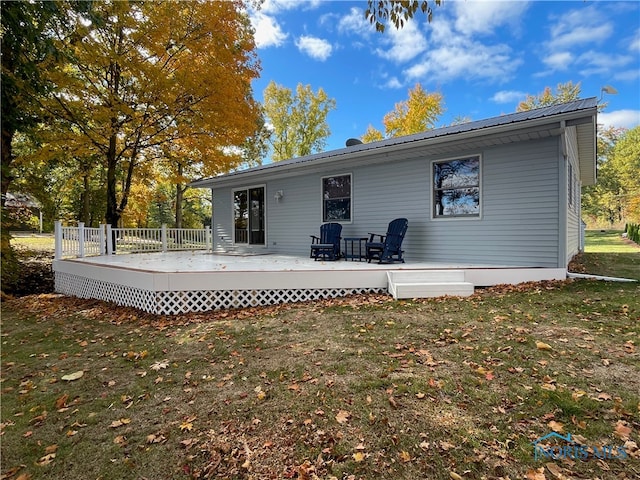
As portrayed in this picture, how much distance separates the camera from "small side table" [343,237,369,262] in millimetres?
7875

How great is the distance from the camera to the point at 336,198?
8656 millimetres

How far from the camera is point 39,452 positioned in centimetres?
225

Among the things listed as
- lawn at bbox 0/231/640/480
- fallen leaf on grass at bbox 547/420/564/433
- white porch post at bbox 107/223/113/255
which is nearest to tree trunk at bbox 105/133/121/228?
white porch post at bbox 107/223/113/255

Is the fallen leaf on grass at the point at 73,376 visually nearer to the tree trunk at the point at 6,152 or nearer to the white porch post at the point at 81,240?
the white porch post at the point at 81,240

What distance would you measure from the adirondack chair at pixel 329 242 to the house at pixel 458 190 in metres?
0.46

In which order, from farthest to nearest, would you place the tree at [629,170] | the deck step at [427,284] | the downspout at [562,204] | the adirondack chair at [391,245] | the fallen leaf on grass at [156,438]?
the tree at [629,170] → the adirondack chair at [391,245] → the downspout at [562,204] → the deck step at [427,284] → the fallen leaf on grass at [156,438]

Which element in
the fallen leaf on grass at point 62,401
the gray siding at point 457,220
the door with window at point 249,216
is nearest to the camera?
the fallen leaf on grass at point 62,401

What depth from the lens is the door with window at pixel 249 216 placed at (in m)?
10.4

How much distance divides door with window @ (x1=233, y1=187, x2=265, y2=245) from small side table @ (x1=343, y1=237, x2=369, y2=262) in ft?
10.0

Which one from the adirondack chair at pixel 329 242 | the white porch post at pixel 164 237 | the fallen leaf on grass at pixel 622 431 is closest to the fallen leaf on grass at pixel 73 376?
the fallen leaf on grass at pixel 622 431

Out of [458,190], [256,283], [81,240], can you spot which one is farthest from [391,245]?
[81,240]

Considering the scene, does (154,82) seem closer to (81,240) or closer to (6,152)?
(6,152)

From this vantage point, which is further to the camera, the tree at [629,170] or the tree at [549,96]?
the tree at [629,170]

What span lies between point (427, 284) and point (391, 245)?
1.54 meters
